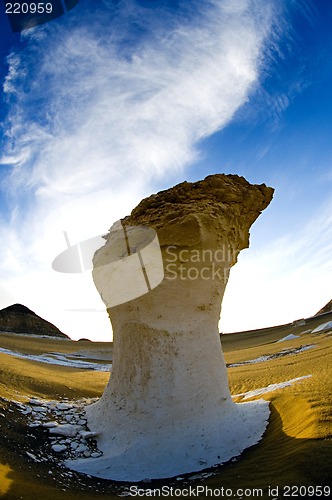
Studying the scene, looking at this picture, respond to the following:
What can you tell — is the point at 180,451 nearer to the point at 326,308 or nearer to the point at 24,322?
the point at 24,322

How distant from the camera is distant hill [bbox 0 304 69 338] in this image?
40.3 meters

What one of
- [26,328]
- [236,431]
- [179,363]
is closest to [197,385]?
[179,363]

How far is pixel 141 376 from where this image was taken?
5.31 m

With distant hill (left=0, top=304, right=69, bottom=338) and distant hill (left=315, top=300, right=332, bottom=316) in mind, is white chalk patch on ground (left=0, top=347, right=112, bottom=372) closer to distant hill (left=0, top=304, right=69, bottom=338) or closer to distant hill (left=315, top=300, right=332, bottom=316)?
distant hill (left=0, top=304, right=69, bottom=338)

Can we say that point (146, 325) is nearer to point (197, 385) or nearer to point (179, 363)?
point (179, 363)

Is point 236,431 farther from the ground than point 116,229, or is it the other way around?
point 116,229

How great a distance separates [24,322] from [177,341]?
41342 millimetres

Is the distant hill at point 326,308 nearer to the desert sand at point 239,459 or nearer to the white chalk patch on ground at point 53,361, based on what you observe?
the white chalk patch on ground at point 53,361

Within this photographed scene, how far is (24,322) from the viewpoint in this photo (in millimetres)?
41844

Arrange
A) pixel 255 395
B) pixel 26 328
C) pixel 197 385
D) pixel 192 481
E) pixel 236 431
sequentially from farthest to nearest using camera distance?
1. pixel 26 328
2. pixel 255 395
3. pixel 197 385
4. pixel 236 431
5. pixel 192 481

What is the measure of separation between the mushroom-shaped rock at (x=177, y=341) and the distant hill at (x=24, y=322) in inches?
1507

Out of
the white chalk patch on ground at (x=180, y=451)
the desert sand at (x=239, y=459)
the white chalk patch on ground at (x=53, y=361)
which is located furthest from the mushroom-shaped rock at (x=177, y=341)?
the white chalk patch on ground at (x=53, y=361)

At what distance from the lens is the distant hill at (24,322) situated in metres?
40.3

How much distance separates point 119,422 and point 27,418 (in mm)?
1490
